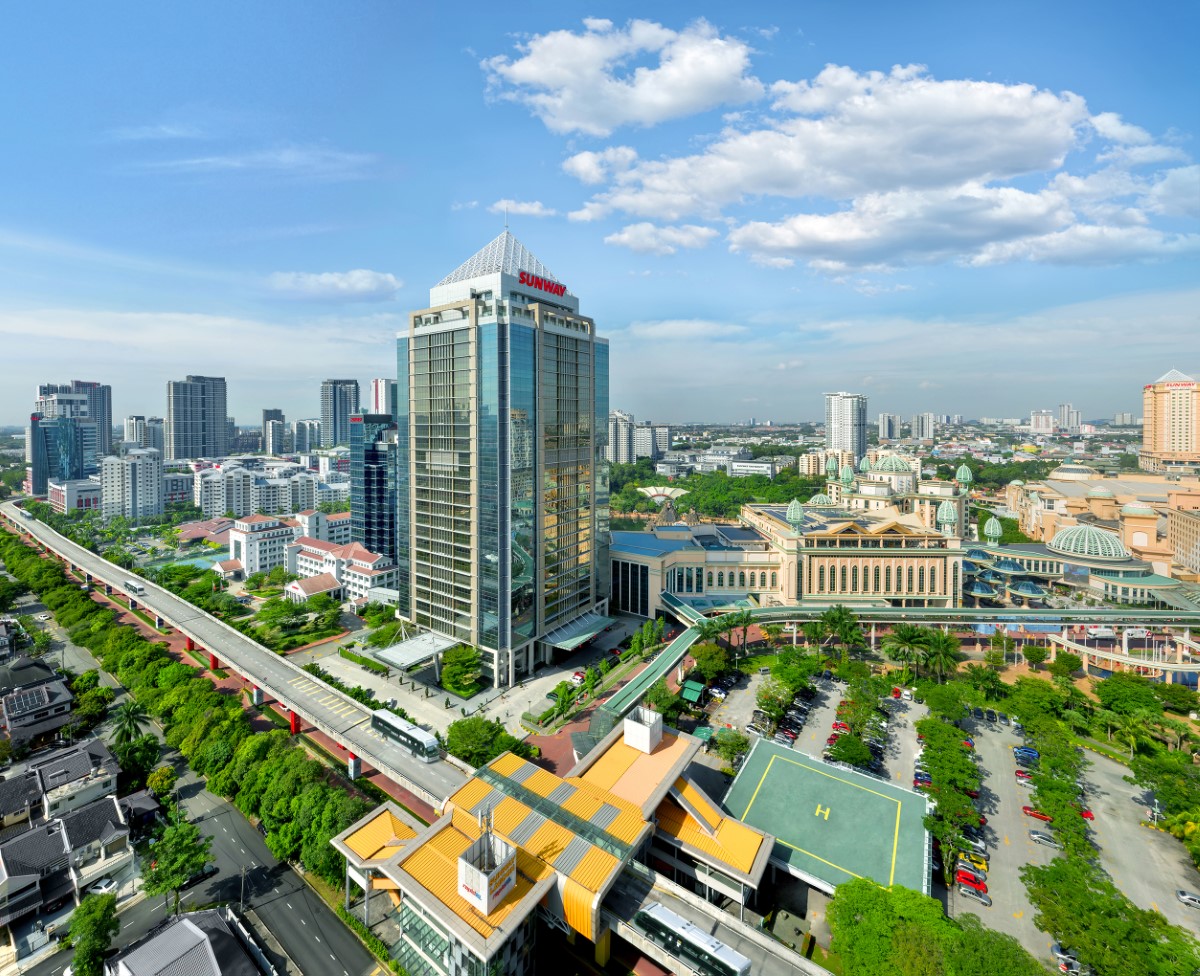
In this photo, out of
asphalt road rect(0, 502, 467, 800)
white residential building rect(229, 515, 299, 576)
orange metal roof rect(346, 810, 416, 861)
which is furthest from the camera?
white residential building rect(229, 515, 299, 576)

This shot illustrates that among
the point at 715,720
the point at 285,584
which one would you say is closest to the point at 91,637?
the point at 285,584

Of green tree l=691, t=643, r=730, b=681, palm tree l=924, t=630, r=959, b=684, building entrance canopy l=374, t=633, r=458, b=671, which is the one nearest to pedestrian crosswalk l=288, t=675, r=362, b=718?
building entrance canopy l=374, t=633, r=458, b=671

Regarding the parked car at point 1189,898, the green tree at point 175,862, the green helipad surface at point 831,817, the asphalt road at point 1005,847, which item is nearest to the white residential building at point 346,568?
the green tree at point 175,862

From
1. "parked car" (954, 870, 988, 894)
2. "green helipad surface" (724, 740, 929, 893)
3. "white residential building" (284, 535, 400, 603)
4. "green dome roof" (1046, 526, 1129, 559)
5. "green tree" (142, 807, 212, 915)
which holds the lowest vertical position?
"parked car" (954, 870, 988, 894)

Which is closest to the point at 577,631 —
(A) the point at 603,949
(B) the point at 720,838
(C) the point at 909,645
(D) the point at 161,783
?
(B) the point at 720,838

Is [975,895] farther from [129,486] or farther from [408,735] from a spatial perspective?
[129,486]

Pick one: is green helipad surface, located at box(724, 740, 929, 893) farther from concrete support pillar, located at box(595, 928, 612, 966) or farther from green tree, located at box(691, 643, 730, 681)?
green tree, located at box(691, 643, 730, 681)

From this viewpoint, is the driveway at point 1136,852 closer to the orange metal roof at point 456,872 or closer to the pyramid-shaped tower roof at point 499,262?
the orange metal roof at point 456,872
